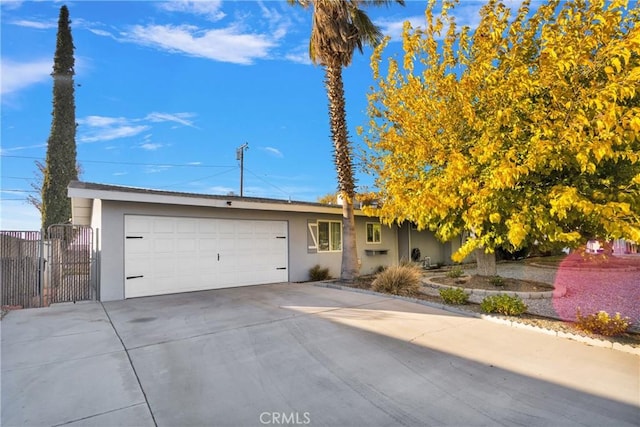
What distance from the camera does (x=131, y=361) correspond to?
430 cm

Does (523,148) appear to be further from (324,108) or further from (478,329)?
(324,108)

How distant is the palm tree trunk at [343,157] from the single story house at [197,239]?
4.70 feet

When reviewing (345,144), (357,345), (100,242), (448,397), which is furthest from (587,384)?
(100,242)

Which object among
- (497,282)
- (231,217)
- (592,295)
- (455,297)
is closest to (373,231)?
(497,282)

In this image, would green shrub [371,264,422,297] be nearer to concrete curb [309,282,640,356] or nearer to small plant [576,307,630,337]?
concrete curb [309,282,640,356]

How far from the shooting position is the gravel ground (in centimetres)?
712

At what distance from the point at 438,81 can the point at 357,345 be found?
456 cm

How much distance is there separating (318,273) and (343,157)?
410 centimetres

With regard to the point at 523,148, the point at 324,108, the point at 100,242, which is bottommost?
the point at 100,242

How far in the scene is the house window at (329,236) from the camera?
12666 mm

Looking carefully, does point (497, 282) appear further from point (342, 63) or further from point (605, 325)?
point (342, 63)

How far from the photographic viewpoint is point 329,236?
1295 cm

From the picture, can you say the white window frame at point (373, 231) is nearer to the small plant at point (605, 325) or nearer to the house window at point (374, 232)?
the house window at point (374, 232)

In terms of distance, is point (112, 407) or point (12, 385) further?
point (12, 385)
